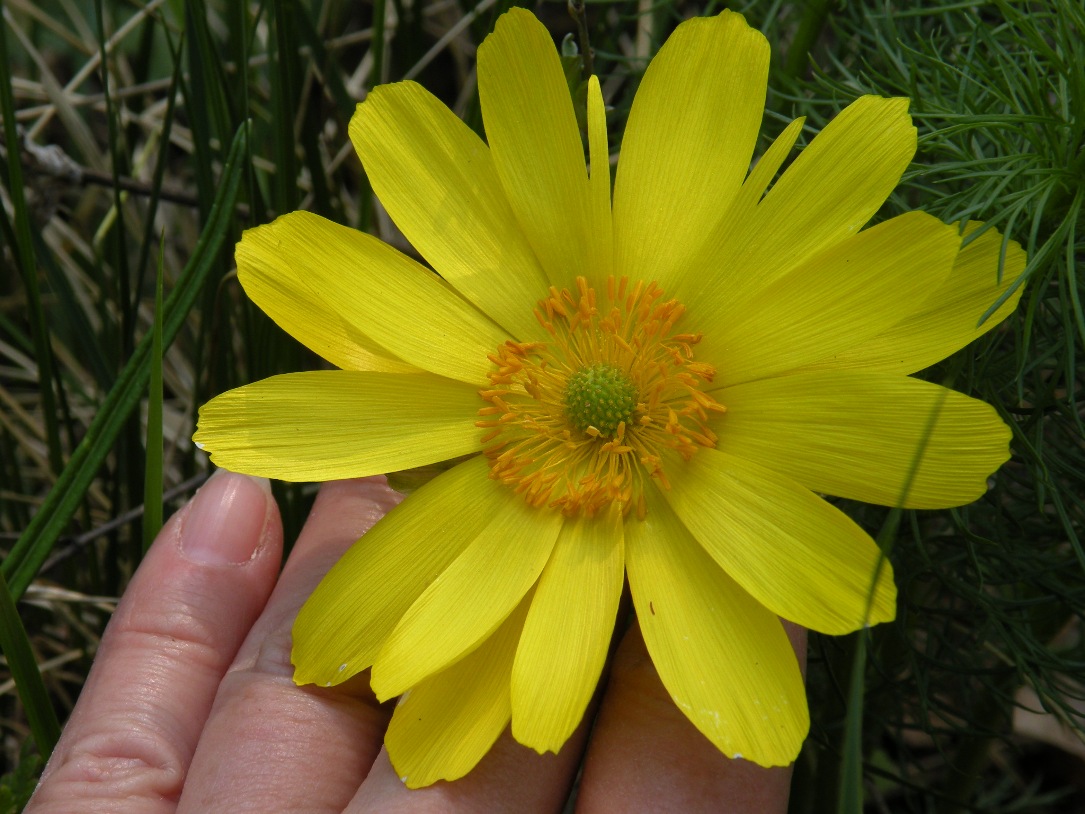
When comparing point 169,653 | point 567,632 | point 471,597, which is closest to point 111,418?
point 169,653

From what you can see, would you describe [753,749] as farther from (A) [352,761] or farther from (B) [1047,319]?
(B) [1047,319]

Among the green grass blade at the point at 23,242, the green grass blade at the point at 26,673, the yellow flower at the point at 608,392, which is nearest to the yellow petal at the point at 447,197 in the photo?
the yellow flower at the point at 608,392

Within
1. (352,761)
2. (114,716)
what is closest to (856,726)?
(352,761)

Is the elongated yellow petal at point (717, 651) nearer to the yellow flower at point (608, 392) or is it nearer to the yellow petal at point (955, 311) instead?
the yellow flower at point (608, 392)

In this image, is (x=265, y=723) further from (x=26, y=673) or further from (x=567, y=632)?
(x=567, y=632)

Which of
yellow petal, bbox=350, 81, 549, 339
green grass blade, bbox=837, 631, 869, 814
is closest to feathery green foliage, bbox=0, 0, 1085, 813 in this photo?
green grass blade, bbox=837, 631, 869, 814
